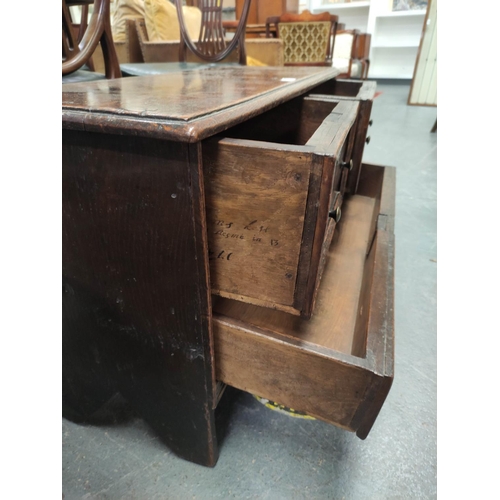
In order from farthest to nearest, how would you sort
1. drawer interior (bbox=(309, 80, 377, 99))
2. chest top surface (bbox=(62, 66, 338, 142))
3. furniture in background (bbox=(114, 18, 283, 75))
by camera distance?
furniture in background (bbox=(114, 18, 283, 75))
drawer interior (bbox=(309, 80, 377, 99))
chest top surface (bbox=(62, 66, 338, 142))

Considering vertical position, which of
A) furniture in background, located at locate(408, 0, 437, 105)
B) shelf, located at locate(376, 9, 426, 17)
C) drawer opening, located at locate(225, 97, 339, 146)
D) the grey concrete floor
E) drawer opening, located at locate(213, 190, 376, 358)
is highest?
shelf, located at locate(376, 9, 426, 17)

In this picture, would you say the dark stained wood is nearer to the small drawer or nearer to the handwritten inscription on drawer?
the small drawer

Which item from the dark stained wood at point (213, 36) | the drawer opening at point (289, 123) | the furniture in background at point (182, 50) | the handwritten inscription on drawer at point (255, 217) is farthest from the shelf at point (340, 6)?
the handwritten inscription on drawer at point (255, 217)

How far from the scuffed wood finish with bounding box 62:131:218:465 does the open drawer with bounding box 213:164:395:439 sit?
54 mm

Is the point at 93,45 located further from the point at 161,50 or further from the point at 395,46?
the point at 395,46

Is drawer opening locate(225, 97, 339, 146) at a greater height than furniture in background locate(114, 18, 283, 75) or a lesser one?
lesser

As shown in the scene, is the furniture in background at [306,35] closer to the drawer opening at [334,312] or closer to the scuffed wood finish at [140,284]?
the drawer opening at [334,312]

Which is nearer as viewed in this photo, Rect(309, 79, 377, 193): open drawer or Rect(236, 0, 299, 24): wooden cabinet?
Rect(309, 79, 377, 193): open drawer

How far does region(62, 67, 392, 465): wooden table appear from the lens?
1.23 feet

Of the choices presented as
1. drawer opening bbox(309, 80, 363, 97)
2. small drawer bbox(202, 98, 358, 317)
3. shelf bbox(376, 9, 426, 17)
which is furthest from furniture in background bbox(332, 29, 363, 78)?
small drawer bbox(202, 98, 358, 317)

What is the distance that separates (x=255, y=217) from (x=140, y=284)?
20 centimetres

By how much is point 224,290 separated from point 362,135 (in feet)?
2.22

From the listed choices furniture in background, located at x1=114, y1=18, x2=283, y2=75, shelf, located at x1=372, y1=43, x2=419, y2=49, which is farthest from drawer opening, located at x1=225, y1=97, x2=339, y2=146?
shelf, located at x1=372, y1=43, x2=419, y2=49

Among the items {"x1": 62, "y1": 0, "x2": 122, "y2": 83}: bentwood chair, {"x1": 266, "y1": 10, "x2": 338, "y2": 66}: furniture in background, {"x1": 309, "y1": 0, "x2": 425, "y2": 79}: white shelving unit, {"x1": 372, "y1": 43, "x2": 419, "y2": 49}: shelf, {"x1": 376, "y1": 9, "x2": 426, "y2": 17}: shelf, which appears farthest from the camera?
{"x1": 372, "y1": 43, "x2": 419, "y2": 49}: shelf
